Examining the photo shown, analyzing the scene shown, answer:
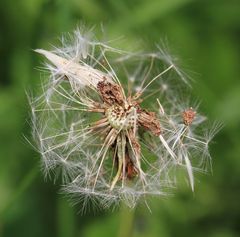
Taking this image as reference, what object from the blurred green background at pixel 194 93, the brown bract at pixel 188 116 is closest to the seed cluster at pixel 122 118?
the brown bract at pixel 188 116

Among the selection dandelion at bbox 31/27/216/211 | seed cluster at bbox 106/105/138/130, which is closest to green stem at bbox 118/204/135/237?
dandelion at bbox 31/27/216/211

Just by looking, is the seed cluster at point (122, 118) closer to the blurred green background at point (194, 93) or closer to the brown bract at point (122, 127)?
the brown bract at point (122, 127)

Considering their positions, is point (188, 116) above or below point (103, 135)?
above

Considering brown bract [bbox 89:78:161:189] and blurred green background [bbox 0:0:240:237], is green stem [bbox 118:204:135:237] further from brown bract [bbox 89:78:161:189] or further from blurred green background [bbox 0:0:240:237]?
blurred green background [bbox 0:0:240:237]

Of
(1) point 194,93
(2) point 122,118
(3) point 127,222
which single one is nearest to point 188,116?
(2) point 122,118

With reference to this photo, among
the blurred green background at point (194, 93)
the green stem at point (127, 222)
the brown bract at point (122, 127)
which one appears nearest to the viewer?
the brown bract at point (122, 127)

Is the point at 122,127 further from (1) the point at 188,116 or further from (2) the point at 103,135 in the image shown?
(1) the point at 188,116

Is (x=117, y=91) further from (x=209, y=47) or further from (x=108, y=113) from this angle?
(x=209, y=47)
